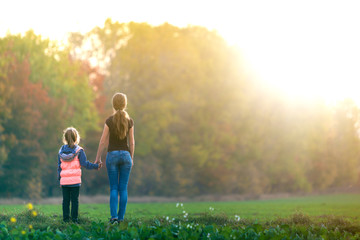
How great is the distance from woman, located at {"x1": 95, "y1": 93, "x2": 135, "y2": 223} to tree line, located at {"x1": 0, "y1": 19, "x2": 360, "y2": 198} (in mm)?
24690

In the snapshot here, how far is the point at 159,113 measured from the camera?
4434cm

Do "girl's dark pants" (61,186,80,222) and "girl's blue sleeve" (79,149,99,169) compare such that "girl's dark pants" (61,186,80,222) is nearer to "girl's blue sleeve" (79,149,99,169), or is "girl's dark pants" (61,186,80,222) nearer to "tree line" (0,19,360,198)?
"girl's blue sleeve" (79,149,99,169)

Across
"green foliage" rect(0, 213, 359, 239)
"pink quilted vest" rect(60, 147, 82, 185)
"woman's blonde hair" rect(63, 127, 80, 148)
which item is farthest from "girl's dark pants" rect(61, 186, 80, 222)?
"woman's blonde hair" rect(63, 127, 80, 148)

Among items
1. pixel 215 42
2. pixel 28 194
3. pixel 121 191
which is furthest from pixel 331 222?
pixel 215 42

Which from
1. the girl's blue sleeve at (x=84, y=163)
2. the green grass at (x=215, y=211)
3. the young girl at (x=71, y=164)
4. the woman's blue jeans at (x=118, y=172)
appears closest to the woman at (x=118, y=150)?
the woman's blue jeans at (x=118, y=172)

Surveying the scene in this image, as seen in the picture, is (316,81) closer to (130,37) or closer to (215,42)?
(215,42)

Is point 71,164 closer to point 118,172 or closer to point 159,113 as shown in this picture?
point 118,172

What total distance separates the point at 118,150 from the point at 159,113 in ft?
109

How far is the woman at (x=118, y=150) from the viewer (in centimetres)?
1119

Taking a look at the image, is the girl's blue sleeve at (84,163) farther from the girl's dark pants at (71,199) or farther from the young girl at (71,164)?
the girl's dark pants at (71,199)

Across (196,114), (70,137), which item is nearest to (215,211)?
(70,137)

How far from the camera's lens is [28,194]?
118ft

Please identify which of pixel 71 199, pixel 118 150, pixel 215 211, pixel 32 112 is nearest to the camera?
pixel 118 150

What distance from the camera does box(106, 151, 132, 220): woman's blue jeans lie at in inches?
440
